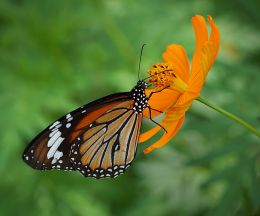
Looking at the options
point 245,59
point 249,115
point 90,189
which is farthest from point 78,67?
point 249,115

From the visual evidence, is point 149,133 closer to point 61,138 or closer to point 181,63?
point 181,63

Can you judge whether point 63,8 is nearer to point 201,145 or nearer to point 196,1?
point 196,1

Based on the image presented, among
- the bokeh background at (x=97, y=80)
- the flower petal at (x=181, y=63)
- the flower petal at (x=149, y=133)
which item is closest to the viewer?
the flower petal at (x=149, y=133)

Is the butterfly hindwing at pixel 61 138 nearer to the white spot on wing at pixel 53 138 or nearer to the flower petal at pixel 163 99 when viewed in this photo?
the white spot on wing at pixel 53 138

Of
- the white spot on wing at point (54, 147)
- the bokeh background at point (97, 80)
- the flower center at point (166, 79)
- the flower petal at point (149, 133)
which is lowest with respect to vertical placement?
the flower petal at point (149, 133)

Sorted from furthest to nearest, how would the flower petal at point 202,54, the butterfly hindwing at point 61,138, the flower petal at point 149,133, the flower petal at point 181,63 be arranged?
the butterfly hindwing at point 61,138 → the flower petal at point 181,63 → the flower petal at point 149,133 → the flower petal at point 202,54

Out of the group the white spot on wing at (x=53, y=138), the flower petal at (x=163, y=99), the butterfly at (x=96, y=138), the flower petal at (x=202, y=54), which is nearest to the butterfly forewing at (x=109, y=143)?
the butterfly at (x=96, y=138)

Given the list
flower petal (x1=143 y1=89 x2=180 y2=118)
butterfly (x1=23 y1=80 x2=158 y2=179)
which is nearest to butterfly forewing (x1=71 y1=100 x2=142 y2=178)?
butterfly (x1=23 y1=80 x2=158 y2=179)

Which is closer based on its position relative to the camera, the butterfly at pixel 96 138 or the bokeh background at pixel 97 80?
the butterfly at pixel 96 138
